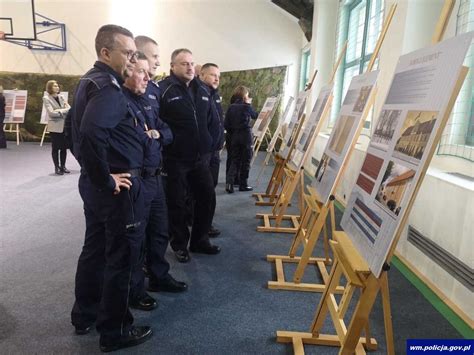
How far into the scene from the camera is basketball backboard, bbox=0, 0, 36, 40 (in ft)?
30.5

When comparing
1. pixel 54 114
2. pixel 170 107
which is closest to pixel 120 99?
pixel 170 107

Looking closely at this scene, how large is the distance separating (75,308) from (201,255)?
1146 millimetres

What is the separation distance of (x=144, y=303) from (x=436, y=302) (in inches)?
65.8

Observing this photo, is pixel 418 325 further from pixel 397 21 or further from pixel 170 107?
pixel 397 21

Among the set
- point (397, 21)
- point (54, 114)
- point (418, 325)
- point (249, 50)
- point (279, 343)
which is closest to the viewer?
point (279, 343)

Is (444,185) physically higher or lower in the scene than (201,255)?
higher

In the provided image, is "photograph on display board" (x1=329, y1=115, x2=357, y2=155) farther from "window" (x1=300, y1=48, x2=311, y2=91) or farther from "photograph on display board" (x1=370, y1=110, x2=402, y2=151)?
"window" (x1=300, y1=48, x2=311, y2=91)


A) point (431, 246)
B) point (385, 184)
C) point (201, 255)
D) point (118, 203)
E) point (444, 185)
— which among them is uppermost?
point (385, 184)

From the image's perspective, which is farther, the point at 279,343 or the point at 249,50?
the point at 249,50

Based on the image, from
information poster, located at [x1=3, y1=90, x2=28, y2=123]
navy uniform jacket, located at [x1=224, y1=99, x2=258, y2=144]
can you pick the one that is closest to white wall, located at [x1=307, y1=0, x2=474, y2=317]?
navy uniform jacket, located at [x1=224, y1=99, x2=258, y2=144]

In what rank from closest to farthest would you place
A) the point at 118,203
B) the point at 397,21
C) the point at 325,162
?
the point at 118,203
the point at 325,162
the point at 397,21

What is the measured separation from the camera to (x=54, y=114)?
5520mm

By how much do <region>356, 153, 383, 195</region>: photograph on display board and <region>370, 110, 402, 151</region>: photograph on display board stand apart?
6cm

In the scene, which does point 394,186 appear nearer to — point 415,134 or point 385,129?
point 415,134
